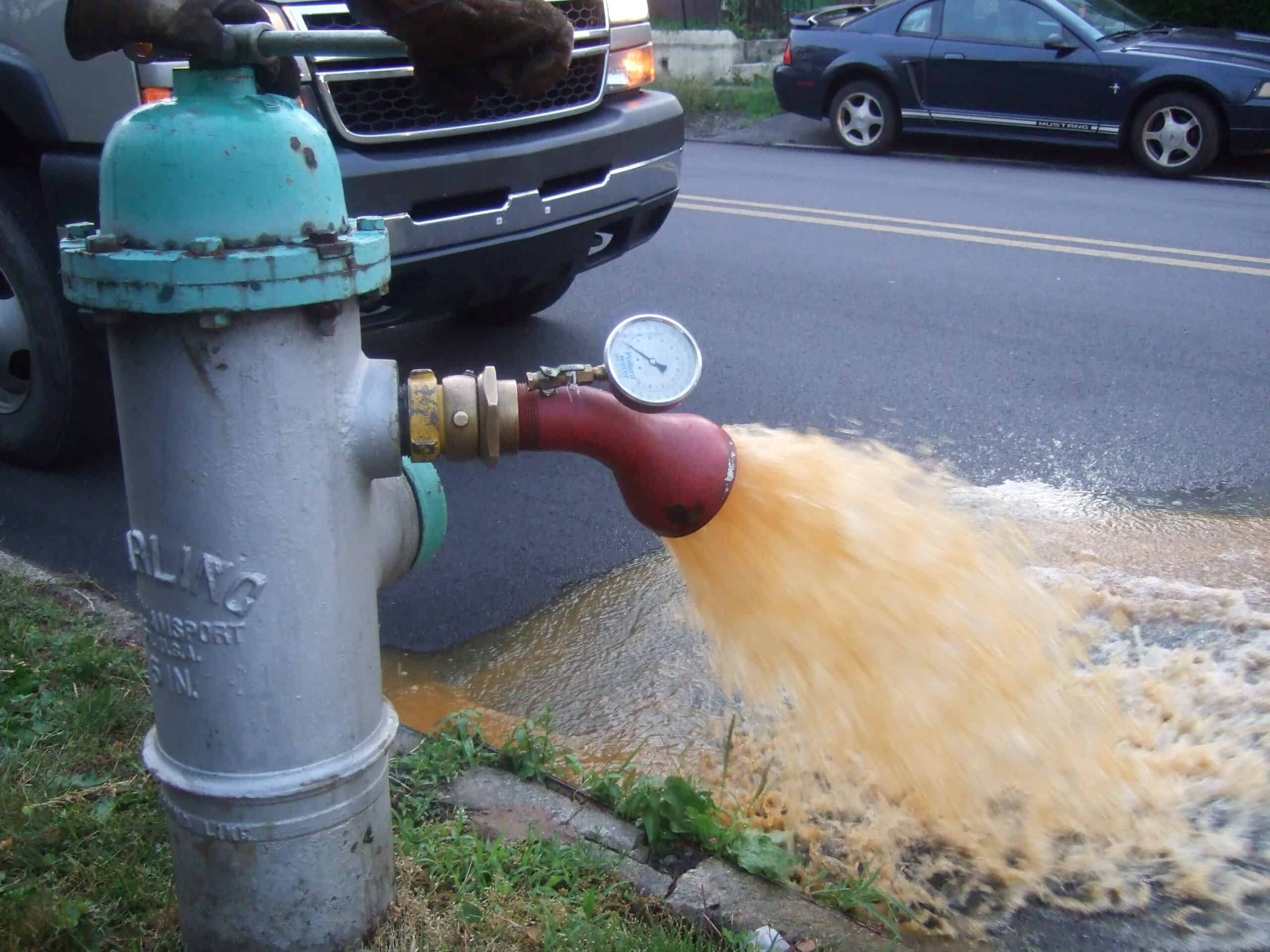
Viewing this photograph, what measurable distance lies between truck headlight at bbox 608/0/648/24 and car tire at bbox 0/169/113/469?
2103mm

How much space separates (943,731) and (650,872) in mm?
646

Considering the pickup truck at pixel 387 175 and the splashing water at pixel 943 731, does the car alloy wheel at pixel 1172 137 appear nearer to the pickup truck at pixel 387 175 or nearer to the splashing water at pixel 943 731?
the pickup truck at pixel 387 175

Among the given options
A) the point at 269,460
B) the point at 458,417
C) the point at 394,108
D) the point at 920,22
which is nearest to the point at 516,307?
the point at 394,108

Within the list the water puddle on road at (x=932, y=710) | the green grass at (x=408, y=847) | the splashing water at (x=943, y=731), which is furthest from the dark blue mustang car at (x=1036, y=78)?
the green grass at (x=408, y=847)

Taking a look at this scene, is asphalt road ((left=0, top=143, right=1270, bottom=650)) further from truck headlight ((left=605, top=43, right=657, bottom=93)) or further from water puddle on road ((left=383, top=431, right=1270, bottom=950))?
truck headlight ((left=605, top=43, right=657, bottom=93))

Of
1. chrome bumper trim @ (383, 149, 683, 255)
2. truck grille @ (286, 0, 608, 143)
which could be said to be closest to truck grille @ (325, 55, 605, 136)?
truck grille @ (286, 0, 608, 143)

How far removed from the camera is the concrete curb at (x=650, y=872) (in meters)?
2.09

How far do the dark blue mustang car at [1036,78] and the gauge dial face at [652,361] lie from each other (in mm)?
9576

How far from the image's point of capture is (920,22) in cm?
1136

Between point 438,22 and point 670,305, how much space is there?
16.0ft

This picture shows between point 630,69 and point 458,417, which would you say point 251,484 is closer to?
point 458,417

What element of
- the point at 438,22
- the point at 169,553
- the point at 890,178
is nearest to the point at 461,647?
the point at 169,553

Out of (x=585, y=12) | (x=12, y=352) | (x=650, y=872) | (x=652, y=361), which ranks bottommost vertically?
(x=650, y=872)

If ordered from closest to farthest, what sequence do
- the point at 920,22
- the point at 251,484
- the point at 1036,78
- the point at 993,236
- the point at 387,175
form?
the point at 251,484 → the point at 387,175 → the point at 993,236 → the point at 1036,78 → the point at 920,22
